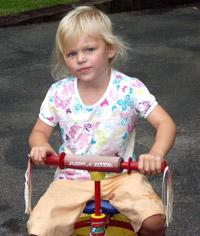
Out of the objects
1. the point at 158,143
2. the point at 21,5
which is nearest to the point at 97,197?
the point at 158,143

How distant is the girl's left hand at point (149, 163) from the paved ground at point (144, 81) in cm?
166

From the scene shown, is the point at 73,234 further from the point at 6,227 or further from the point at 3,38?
the point at 3,38

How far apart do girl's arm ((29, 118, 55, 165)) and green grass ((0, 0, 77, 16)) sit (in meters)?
7.07

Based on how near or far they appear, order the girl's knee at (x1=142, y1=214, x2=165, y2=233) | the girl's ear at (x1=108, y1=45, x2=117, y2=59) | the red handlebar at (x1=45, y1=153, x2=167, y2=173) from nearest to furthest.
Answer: the red handlebar at (x1=45, y1=153, x2=167, y2=173), the girl's knee at (x1=142, y1=214, x2=165, y2=233), the girl's ear at (x1=108, y1=45, x2=117, y2=59)

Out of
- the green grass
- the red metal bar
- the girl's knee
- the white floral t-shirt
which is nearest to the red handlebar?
the red metal bar

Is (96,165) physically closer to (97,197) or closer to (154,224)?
(97,197)

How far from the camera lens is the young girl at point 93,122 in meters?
3.15

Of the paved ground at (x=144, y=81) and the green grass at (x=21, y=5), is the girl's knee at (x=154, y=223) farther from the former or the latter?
the green grass at (x=21, y=5)

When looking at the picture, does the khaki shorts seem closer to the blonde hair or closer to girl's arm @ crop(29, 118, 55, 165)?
girl's arm @ crop(29, 118, 55, 165)

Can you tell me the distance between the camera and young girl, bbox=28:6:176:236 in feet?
10.3

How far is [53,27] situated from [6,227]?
5.90 meters

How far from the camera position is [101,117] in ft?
10.9

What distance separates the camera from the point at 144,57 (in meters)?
8.43

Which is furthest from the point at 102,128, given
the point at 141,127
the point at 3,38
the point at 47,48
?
the point at 3,38
